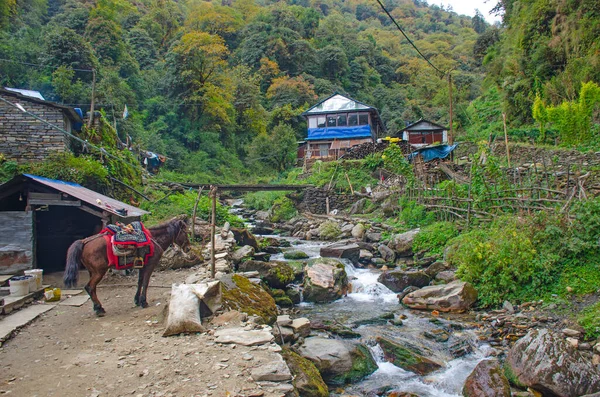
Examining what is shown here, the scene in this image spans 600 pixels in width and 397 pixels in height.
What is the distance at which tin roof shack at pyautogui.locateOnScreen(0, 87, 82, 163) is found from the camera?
46.8 ft

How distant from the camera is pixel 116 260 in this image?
24.7 feet

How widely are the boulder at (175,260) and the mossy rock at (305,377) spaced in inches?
243

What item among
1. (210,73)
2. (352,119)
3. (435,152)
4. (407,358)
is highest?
(210,73)

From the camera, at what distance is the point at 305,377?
5855 millimetres

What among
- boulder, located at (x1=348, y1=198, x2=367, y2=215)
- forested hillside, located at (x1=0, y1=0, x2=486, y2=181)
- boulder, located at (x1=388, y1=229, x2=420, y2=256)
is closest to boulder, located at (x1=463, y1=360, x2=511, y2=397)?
boulder, located at (x1=388, y1=229, x2=420, y2=256)

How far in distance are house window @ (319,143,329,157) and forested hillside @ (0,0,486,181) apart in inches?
127

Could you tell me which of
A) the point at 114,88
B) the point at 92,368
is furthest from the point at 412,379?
the point at 114,88

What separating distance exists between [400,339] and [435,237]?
7.16 m

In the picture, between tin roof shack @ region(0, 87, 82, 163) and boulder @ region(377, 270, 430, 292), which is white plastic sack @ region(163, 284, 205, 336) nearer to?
boulder @ region(377, 270, 430, 292)

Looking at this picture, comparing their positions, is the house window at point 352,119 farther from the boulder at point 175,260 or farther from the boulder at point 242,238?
the boulder at point 175,260

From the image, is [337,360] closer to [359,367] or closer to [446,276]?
[359,367]

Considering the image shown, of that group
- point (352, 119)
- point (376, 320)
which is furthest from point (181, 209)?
point (352, 119)

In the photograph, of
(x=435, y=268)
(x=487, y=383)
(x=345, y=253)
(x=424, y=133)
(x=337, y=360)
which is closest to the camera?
(x=487, y=383)

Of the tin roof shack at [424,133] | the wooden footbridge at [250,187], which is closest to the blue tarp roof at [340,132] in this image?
the tin roof shack at [424,133]
